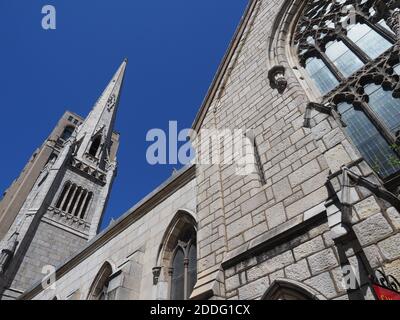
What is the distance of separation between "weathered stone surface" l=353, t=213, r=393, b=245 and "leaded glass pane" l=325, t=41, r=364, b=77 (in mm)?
4282

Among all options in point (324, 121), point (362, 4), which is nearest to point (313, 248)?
point (324, 121)

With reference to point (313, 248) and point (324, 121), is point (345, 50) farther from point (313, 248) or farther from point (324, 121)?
point (313, 248)

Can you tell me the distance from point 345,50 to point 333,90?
1324mm

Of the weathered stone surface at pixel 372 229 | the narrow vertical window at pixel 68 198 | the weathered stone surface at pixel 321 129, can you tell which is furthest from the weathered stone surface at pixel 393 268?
the narrow vertical window at pixel 68 198

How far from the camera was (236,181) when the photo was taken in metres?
6.12

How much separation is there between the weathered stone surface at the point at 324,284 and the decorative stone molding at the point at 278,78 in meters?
4.02

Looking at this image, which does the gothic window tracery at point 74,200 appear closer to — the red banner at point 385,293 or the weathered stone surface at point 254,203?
the weathered stone surface at point 254,203

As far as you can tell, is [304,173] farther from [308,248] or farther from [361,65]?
[361,65]

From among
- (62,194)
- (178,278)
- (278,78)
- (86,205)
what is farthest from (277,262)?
(86,205)

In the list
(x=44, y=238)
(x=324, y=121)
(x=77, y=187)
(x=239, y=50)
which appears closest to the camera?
(x=324, y=121)

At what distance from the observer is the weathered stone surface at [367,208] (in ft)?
10.9

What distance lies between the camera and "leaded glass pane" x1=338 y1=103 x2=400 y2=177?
193 inches

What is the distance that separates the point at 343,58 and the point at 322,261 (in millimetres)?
5046
